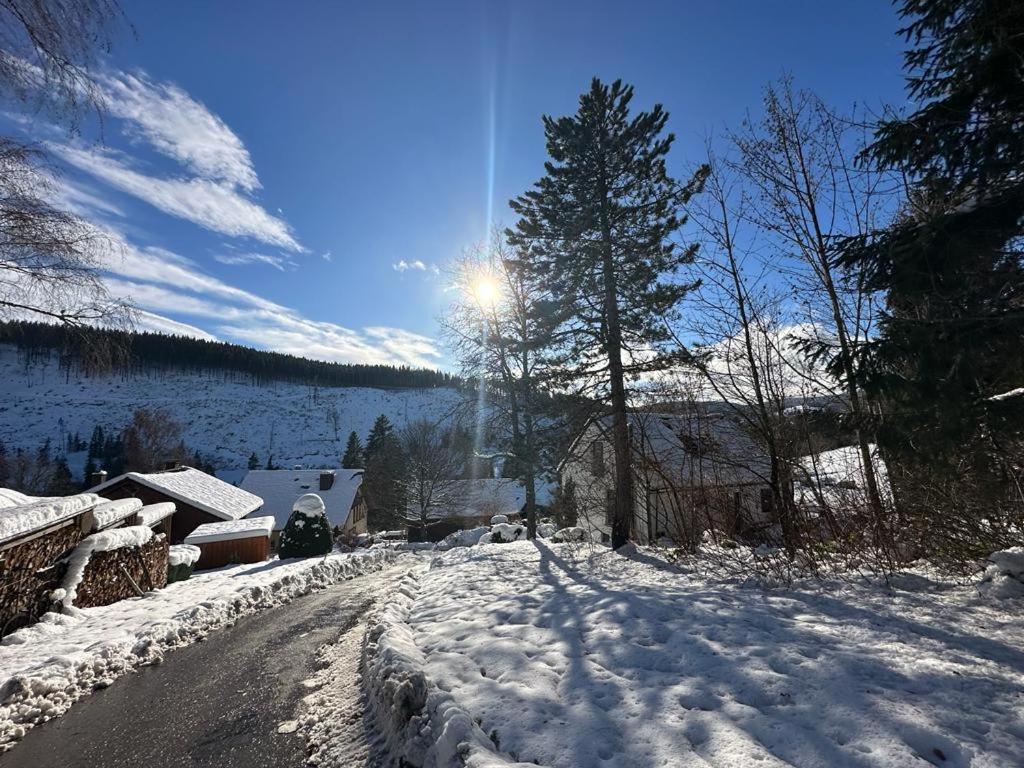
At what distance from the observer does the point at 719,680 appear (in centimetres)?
331

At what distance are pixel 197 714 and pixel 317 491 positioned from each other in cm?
3908

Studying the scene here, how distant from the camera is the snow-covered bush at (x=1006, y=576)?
435 cm

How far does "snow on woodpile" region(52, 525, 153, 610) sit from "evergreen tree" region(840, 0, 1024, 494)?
13.1m

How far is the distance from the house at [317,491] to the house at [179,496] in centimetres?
994

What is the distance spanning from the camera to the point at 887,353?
4242 mm

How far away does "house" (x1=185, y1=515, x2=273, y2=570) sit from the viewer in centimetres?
2039

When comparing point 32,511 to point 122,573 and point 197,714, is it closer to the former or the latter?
point 122,573

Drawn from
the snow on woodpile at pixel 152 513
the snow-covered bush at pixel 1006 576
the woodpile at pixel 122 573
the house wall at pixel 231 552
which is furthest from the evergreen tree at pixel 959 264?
the house wall at pixel 231 552

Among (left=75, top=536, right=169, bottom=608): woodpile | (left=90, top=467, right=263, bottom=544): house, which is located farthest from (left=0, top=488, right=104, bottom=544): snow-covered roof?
(left=90, top=467, right=263, bottom=544): house

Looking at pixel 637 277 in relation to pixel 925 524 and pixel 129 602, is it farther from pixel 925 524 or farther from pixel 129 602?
pixel 129 602

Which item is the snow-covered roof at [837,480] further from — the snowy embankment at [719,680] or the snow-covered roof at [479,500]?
the snow-covered roof at [479,500]

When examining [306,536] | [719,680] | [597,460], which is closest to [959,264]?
[719,680]

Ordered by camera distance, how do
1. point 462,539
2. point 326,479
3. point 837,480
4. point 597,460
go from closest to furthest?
point 837,480
point 597,460
point 462,539
point 326,479

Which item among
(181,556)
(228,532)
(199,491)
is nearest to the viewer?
(181,556)
